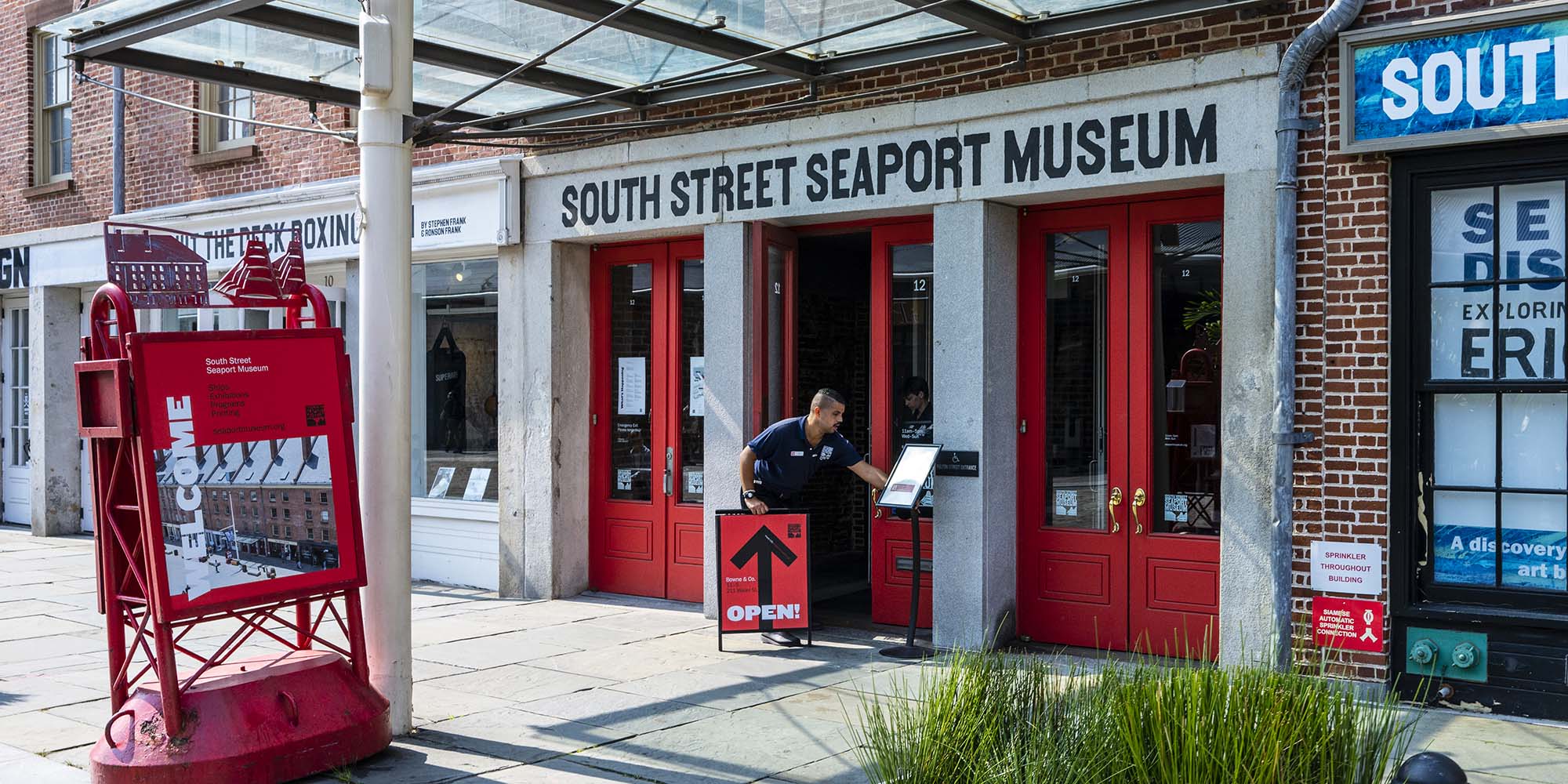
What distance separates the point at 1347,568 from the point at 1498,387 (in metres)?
1.26

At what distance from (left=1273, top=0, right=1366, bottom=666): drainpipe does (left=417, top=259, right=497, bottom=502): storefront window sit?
273 inches

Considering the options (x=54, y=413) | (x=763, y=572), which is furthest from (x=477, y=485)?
(x=54, y=413)

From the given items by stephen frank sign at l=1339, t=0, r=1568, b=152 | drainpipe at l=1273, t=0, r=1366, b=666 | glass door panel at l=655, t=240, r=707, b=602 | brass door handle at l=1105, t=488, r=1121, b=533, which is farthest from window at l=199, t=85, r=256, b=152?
by stephen frank sign at l=1339, t=0, r=1568, b=152

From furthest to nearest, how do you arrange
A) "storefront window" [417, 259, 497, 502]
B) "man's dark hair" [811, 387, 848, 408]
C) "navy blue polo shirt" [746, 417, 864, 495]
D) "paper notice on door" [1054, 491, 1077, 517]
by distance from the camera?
1. "storefront window" [417, 259, 497, 502]
2. "navy blue polo shirt" [746, 417, 864, 495]
3. "man's dark hair" [811, 387, 848, 408]
4. "paper notice on door" [1054, 491, 1077, 517]

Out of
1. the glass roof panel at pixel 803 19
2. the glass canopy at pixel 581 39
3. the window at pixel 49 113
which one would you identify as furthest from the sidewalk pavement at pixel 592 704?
the window at pixel 49 113

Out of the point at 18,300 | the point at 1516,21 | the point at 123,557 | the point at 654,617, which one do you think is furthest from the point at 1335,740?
the point at 18,300

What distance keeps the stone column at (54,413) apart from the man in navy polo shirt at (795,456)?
1074 centimetres

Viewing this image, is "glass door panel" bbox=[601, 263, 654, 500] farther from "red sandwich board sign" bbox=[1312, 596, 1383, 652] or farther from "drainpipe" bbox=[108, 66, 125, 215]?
"drainpipe" bbox=[108, 66, 125, 215]

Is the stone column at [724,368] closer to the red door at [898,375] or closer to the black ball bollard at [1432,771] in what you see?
the red door at [898,375]

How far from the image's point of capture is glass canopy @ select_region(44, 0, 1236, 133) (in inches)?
311

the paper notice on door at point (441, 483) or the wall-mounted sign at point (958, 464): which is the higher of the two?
the wall-mounted sign at point (958, 464)

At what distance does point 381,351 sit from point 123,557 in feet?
5.01

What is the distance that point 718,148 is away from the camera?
32.5 feet

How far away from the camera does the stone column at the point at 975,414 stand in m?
8.61
